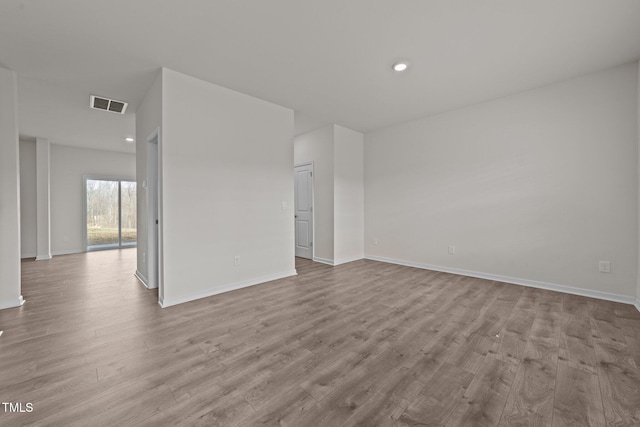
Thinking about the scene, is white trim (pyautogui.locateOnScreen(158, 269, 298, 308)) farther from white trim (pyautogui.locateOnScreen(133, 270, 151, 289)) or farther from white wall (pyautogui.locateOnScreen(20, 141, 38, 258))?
white wall (pyautogui.locateOnScreen(20, 141, 38, 258))

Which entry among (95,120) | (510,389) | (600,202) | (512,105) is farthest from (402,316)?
(95,120)

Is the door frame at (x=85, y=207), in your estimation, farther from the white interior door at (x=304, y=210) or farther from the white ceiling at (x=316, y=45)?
the white interior door at (x=304, y=210)

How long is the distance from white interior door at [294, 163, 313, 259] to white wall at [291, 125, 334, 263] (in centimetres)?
14

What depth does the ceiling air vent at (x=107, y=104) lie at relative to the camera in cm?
379

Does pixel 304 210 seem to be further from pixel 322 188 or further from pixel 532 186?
pixel 532 186

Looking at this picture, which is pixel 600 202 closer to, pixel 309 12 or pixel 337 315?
pixel 337 315

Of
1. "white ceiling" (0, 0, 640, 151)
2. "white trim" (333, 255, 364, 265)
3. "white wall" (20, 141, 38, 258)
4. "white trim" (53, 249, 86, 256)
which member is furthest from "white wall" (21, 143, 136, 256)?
"white trim" (333, 255, 364, 265)

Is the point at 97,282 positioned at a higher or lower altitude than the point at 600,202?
lower

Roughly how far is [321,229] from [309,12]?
378 centimetres

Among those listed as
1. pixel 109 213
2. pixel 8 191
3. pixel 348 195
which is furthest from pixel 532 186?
pixel 109 213

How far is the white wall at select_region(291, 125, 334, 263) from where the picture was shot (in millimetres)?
5168

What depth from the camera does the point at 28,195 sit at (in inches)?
233

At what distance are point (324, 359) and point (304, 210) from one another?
407 cm

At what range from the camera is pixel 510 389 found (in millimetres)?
1614
